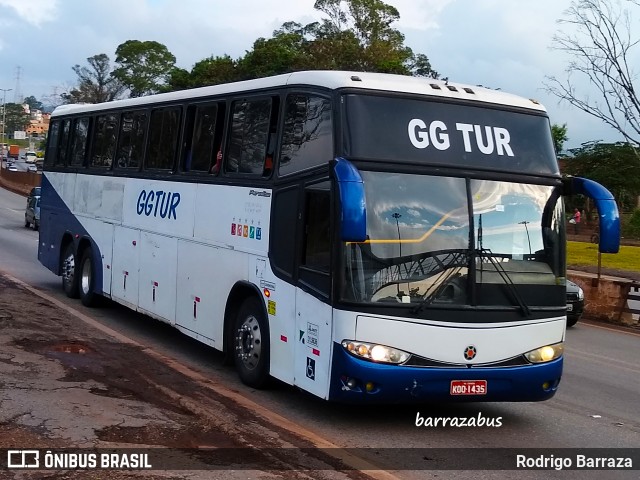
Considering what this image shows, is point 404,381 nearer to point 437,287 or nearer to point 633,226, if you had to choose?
point 437,287

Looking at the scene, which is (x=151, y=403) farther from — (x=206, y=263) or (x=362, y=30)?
(x=362, y=30)

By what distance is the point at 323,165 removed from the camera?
8438 mm

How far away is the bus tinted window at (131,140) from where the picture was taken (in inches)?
536

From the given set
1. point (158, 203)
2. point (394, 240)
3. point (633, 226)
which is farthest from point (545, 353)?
point (633, 226)

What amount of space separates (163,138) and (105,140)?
2732 millimetres

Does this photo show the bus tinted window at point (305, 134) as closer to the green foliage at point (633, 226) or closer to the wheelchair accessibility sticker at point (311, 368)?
the wheelchair accessibility sticker at point (311, 368)

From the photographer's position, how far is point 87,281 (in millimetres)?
15523

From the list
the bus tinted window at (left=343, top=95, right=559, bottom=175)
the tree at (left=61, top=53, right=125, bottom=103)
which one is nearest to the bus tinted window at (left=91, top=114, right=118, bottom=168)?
the bus tinted window at (left=343, top=95, right=559, bottom=175)

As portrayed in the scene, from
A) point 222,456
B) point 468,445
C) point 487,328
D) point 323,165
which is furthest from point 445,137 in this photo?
point 222,456

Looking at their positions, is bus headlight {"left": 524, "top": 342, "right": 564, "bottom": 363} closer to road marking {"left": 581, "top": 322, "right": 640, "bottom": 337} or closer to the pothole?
the pothole

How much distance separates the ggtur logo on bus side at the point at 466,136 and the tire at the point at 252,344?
2.54 m

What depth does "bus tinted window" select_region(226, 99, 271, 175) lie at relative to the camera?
9.96 metres

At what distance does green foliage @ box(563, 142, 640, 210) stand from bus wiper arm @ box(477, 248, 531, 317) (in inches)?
1770

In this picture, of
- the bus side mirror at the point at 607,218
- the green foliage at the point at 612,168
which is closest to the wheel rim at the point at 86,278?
the bus side mirror at the point at 607,218
